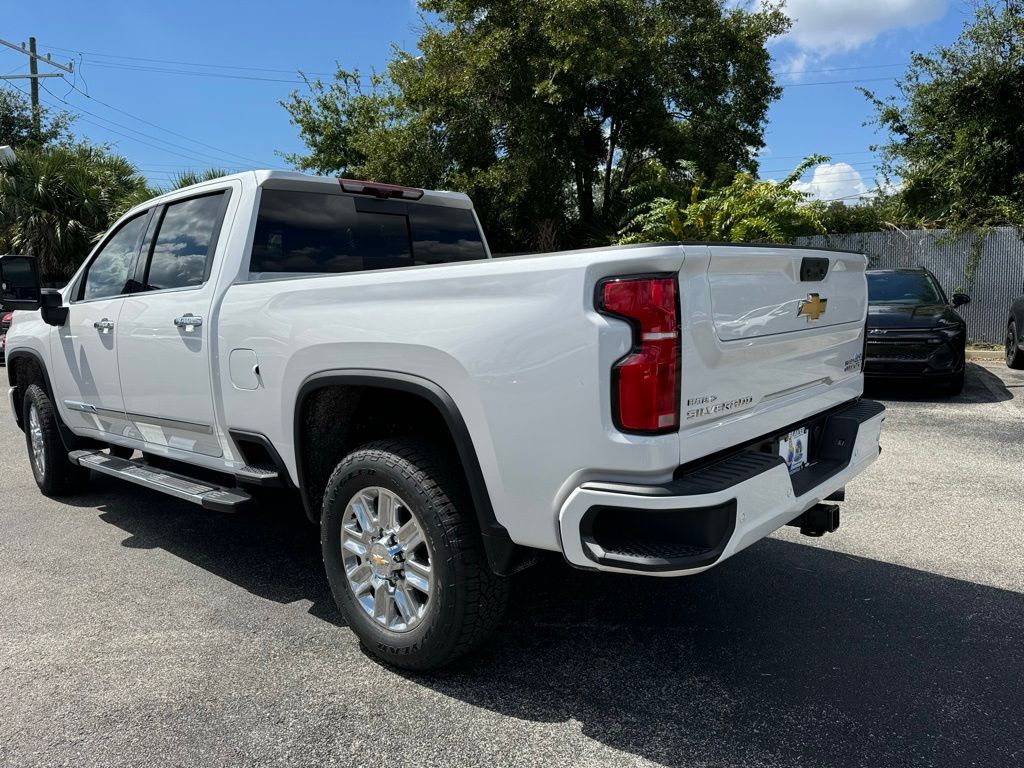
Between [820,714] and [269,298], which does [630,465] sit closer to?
[820,714]

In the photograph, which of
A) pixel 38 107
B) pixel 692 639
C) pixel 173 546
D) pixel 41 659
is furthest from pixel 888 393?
pixel 38 107

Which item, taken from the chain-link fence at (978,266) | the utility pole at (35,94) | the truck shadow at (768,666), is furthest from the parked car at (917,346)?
the utility pole at (35,94)

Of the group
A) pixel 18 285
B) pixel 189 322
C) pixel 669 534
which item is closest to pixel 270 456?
pixel 189 322

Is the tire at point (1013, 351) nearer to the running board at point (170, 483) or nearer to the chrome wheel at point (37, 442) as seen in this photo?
the running board at point (170, 483)

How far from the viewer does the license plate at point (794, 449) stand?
308 centimetres

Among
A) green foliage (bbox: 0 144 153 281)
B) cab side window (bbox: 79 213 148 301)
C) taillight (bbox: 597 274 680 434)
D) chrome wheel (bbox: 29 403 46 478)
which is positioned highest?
green foliage (bbox: 0 144 153 281)

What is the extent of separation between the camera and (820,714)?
2736 mm

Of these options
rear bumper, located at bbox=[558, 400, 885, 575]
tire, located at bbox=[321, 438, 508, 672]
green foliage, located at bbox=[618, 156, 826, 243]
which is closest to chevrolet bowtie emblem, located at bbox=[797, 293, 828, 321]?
rear bumper, located at bbox=[558, 400, 885, 575]

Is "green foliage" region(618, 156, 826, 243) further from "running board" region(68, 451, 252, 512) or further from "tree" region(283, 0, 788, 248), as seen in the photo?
"running board" region(68, 451, 252, 512)

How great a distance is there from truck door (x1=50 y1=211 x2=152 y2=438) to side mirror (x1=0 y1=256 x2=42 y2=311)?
207 mm

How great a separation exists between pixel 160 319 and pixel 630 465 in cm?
282

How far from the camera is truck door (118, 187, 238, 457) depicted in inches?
151

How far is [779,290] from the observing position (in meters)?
2.92

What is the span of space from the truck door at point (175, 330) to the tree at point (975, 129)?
15.4 metres
